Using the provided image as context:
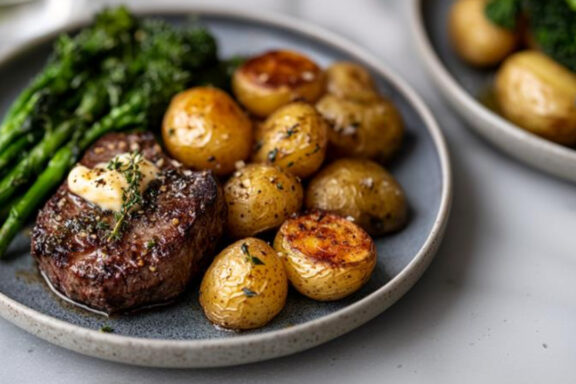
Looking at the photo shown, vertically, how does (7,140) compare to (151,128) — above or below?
above

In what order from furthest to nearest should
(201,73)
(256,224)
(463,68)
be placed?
(463,68) → (201,73) → (256,224)

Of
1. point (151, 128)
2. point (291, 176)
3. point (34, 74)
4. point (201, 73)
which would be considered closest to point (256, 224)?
point (291, 176)

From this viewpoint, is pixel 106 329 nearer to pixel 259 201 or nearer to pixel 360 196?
pixel 259 201

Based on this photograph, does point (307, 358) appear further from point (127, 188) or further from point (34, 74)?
point (34, 74)

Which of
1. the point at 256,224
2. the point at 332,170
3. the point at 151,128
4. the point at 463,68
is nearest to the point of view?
the point at 256,224

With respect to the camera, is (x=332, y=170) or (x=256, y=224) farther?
(x=332, y=170)

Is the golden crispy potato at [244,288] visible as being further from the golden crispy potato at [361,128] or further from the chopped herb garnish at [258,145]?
the golden crispy potato at [361,128]

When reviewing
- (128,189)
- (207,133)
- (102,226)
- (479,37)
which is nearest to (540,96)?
(479,37)
